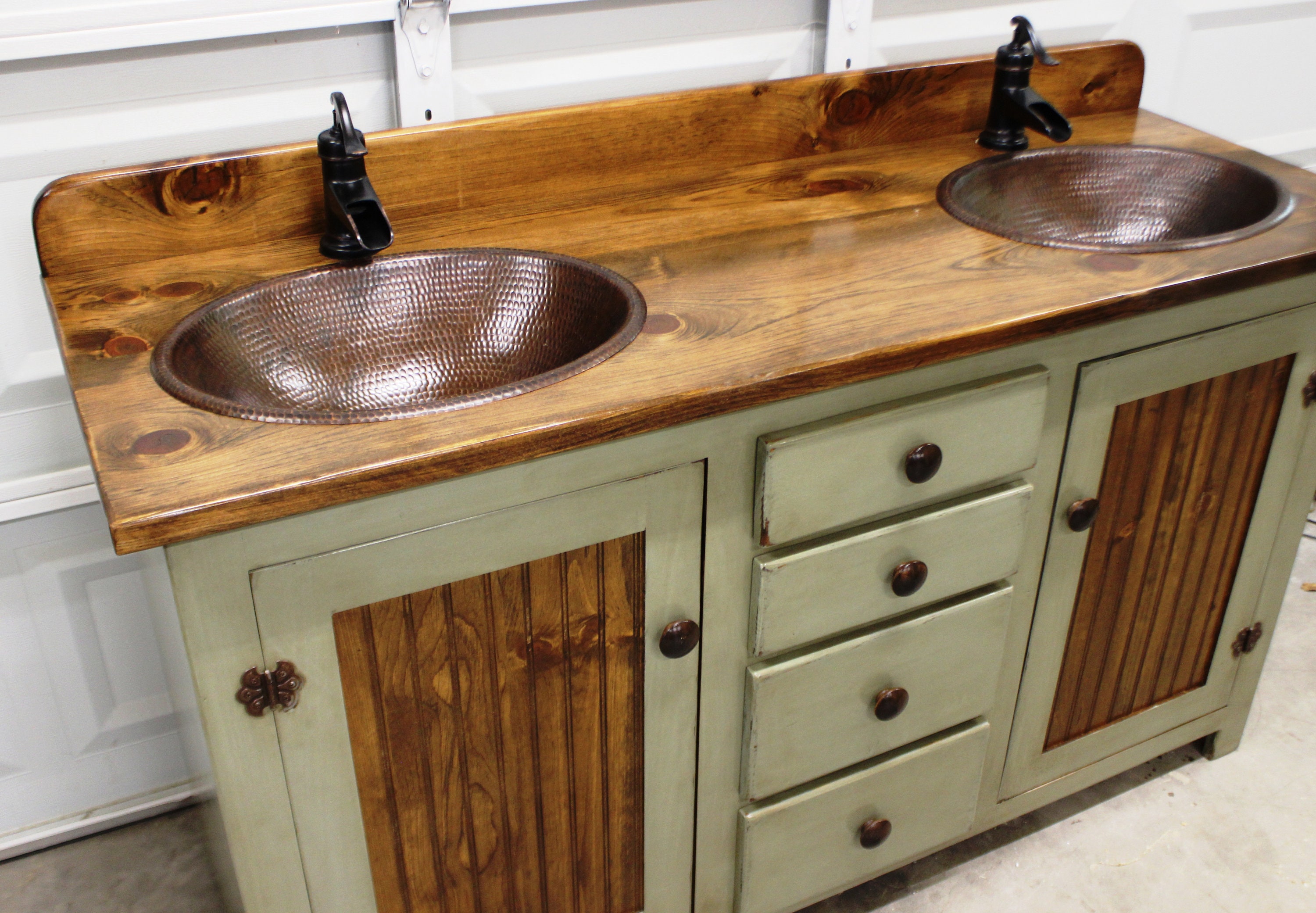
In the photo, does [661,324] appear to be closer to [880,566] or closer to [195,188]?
[880,566]

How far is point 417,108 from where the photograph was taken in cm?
154

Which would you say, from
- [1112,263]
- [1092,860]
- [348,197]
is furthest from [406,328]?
[1092,860]

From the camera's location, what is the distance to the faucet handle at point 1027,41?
1665 mm

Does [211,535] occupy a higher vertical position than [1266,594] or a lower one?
higher

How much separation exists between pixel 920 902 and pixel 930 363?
929 mm

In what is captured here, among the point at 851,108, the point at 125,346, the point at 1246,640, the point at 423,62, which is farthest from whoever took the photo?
the point at 1246,640

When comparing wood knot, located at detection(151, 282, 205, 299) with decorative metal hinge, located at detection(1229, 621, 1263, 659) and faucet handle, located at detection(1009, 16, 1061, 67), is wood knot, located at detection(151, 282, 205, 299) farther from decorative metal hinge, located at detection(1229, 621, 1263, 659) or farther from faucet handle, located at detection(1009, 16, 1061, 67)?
decorative metal hinge, located at detection(1229, 621, 1263, 659)

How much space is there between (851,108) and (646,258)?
0.52 m

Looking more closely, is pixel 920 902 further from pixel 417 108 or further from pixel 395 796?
pixel 417 108

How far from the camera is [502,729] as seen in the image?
1258 mm

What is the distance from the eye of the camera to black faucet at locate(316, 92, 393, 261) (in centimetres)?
133

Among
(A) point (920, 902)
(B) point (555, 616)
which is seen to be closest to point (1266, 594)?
(A) point (920, 902)

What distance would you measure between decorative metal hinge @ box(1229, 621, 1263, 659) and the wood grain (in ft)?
3.41

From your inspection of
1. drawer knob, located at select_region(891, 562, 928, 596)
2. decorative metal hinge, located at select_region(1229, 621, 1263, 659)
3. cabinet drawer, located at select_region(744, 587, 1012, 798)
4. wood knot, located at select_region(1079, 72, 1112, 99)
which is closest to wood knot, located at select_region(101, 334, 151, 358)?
cabinet drawer, located at select_region(744, 587, 1012, 798)
